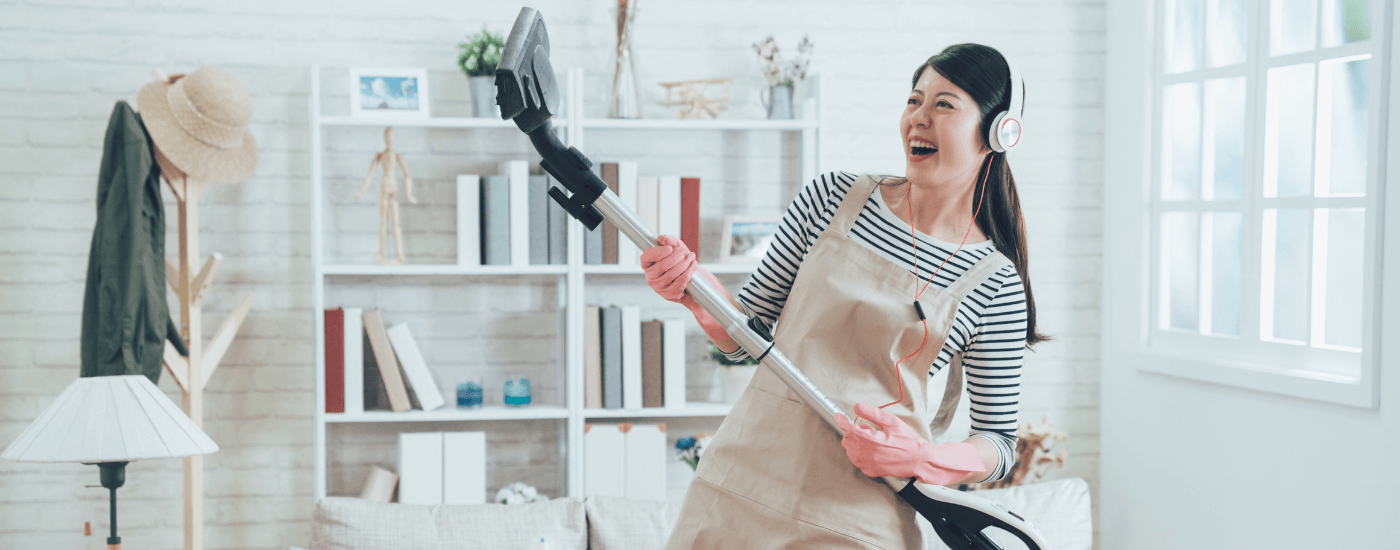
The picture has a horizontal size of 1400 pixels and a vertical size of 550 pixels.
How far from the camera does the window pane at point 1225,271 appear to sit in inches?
94.6

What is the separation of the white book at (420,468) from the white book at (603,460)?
1.30ft

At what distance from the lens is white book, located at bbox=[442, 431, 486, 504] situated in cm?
248

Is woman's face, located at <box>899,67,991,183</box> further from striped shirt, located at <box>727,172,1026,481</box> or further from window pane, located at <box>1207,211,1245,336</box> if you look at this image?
window pane, located at <box>1207,211,1245,336</box>

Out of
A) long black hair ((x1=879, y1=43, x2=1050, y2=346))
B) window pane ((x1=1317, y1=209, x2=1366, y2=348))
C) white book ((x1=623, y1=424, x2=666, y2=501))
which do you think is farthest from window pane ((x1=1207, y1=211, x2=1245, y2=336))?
→ white book ((x1=623, y1=424, x2=666, y2=501))

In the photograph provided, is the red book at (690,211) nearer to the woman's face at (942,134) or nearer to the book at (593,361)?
the book at (593,361)

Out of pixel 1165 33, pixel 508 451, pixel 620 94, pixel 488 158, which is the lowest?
pixel 508 451

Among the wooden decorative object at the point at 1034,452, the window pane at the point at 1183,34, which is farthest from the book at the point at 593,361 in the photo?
the window pane at the point at 1183,34

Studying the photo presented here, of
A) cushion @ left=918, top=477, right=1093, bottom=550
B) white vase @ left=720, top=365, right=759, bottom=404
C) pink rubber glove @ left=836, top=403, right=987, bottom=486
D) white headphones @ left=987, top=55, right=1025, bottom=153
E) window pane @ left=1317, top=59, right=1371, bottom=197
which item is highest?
window pane @ left=1317, top=59, right=1371, bottom=197

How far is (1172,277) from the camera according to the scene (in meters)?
2.62

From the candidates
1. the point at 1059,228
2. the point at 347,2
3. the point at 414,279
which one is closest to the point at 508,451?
the point at 414,279

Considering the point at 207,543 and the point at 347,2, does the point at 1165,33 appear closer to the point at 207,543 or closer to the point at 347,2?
the point at 347,2

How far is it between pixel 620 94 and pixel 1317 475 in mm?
1936

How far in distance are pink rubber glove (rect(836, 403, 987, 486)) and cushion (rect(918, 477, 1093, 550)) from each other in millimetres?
888

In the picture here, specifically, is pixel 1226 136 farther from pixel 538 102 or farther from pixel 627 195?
pixel 538 102
